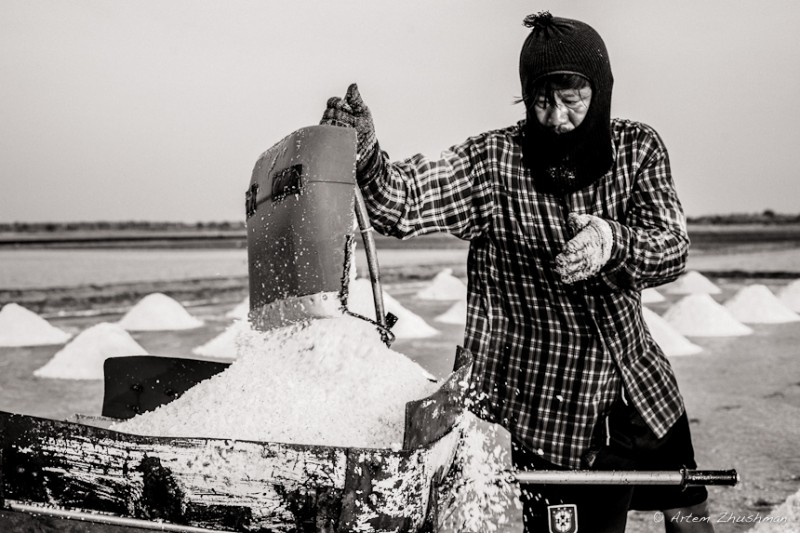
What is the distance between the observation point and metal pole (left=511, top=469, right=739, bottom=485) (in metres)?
1.51

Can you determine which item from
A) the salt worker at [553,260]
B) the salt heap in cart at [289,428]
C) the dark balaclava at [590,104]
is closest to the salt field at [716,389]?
the salt worker at [553,260]

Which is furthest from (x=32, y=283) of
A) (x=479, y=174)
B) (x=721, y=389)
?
(x=479, y=174)

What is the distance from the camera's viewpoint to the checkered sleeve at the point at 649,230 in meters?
1.57

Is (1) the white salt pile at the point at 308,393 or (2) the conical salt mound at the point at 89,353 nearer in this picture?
(1) the white salt pile at the point at 308,393

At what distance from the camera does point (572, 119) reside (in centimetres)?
169

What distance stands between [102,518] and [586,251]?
3.06ft

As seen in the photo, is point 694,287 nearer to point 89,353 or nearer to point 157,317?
point 157,317

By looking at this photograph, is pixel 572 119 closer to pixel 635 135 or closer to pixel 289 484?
pixel 635 135

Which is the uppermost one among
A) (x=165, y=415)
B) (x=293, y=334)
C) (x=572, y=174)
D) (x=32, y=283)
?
(x=572, y=174)

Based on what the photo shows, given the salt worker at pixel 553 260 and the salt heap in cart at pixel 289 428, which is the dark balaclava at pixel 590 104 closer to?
the salt worker at pixel 553 260

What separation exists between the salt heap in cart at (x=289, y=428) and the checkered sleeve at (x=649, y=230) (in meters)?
0.39

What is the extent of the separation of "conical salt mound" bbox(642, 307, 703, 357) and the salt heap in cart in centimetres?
420

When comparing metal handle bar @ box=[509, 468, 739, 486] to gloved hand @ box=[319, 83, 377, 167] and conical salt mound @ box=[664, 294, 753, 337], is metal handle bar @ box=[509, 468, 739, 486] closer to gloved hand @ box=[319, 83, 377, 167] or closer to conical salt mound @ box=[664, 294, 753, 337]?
gloved hand @ box=[319, 83, 377, 167]

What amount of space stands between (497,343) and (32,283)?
9.99 metres
